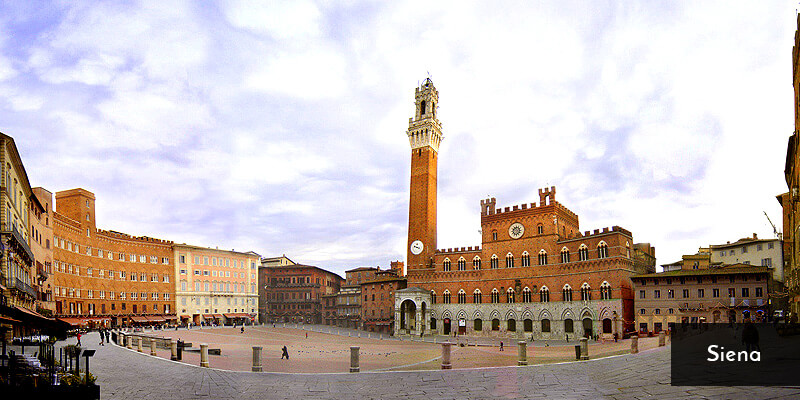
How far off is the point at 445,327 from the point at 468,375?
53.9m

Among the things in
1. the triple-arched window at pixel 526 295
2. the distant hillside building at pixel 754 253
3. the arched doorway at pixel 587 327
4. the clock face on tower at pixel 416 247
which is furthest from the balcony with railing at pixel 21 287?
the distant hillside building at pixel 754 253

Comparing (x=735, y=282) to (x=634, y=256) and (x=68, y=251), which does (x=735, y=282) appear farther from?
(x=68, y=251)

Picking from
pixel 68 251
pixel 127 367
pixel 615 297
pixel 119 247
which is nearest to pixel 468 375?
pixel 127 367

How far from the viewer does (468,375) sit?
22.7 meters

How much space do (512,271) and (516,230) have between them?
5369mm

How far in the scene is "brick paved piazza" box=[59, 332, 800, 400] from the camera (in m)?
16.5

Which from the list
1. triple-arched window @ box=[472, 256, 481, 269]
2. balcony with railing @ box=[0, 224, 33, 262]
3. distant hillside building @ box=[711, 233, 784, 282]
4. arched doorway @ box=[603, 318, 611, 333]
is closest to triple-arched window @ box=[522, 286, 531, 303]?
triple-arched window @ box=[472, 256, 481, 269]

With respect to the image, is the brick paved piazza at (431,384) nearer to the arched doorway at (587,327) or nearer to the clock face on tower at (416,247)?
the arched doorway at (587,327)

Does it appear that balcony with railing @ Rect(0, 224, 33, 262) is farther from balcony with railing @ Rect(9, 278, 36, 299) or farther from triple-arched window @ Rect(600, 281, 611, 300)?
triple-arched window @ Rect(600, 281, 611, 300)

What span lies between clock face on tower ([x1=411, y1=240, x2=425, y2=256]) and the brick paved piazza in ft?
172

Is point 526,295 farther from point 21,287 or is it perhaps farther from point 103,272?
point 103,272

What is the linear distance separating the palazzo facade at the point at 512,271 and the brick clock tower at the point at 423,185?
0.15 meters

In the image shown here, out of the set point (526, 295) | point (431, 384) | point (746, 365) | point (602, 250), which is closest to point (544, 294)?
point (526, 295)

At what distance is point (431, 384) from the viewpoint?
805 inches
